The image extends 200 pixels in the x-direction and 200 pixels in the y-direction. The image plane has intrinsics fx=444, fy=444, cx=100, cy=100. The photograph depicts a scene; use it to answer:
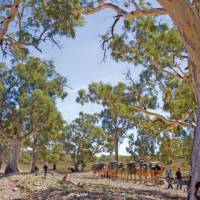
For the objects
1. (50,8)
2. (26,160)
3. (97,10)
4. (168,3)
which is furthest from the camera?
(26,160)

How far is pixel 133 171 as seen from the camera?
37.0 meters

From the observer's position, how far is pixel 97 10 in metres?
11.9

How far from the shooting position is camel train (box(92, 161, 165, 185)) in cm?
3428

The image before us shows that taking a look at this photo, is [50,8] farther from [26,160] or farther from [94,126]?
[26,160]

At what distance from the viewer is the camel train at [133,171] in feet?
112

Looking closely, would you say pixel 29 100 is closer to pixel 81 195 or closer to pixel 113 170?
pixel 113 170

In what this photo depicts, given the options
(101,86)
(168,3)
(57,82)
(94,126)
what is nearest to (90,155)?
(94,126)

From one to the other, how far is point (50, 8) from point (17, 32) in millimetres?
1607

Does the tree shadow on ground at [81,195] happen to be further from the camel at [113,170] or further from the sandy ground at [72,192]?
the camel at [113,170]

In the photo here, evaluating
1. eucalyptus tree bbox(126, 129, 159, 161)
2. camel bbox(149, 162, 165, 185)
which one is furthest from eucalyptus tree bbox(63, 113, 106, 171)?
camel bbox(149, 162, 165, 185)

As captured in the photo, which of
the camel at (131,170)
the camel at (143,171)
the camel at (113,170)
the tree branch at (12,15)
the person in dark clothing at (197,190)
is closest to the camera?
the person in dark clothing at (197,190)

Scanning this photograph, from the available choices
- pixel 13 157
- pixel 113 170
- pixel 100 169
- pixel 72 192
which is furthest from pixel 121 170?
pixel 72 192

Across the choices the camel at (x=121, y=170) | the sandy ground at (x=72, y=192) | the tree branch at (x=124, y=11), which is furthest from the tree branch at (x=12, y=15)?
the camel at (x=121, y=170)

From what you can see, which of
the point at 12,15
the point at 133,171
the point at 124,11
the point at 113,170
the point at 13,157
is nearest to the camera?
the point at 124,11
